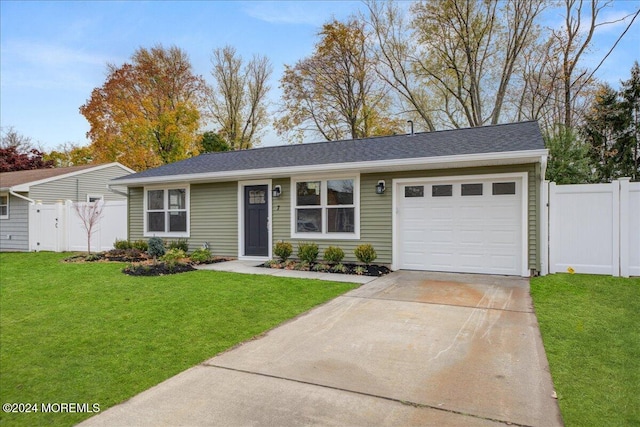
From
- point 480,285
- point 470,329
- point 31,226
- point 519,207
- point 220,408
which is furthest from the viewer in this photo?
point 31,226

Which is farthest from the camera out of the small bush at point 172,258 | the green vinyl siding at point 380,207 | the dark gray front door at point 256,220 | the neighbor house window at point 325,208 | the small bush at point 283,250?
the dark gray front door at point 256,220

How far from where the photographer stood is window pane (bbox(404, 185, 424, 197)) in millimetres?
8688

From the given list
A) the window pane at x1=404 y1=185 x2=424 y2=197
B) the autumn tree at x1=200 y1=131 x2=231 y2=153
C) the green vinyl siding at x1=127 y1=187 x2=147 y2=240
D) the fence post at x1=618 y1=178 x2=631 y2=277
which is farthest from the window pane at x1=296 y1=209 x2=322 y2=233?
the autumn tree at x1=200 y1=131 x2=231 y2=153

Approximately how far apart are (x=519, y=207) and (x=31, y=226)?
15738 millimetres

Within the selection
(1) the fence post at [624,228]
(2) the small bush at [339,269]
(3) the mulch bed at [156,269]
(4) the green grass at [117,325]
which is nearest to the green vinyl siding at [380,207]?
(2) the small bush at [339,269]

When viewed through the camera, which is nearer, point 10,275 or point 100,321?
point 100,321

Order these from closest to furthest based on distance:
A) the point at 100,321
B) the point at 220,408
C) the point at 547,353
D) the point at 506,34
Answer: the point at 220,408 < the point at 547,353 < the point at 100,321 < the point at 506,34

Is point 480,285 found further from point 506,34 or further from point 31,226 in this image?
point 506,34

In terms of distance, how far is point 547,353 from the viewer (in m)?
3.81

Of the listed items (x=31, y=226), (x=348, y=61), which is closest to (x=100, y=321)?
(x=31, y=226)

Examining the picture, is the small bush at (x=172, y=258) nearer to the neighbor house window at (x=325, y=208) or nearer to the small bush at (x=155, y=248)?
the small bush at (x=155, y=248)

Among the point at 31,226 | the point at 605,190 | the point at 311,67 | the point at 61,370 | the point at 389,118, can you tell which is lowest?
the point at 61,370

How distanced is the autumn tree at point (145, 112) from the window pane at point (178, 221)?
41.5ft

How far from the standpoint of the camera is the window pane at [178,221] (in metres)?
11.6
